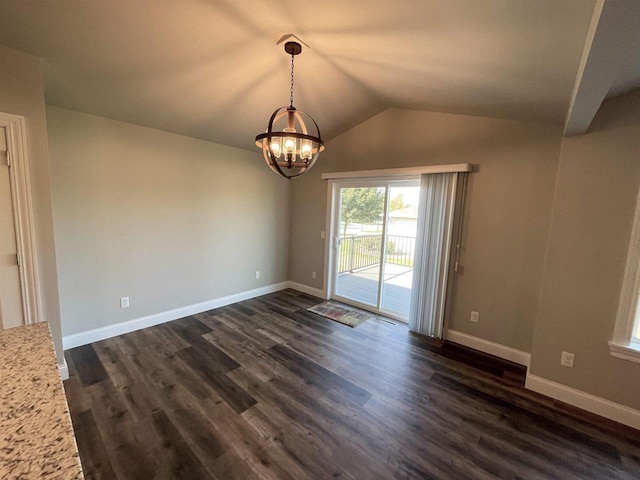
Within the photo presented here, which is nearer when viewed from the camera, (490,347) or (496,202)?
(496,202)

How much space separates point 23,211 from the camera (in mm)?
2066

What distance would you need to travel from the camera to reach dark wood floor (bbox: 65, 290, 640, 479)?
1.67 metres

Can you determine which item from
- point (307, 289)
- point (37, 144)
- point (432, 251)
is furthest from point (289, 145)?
point (307, 289)

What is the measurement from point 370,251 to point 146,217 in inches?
122

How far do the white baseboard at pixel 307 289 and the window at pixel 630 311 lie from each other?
3331 mm

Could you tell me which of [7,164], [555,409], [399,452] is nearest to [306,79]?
[7,164]

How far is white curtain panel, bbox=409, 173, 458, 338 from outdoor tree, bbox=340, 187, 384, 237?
75 centimetres

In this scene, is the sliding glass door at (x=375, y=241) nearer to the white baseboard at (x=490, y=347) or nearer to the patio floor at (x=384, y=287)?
the patio floor at (x=384, y=287)

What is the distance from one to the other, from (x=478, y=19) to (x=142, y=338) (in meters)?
4.07

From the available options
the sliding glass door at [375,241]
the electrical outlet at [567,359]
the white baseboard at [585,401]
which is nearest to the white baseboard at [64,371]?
the sliding glass door at [375,241]

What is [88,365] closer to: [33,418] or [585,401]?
[33,418]

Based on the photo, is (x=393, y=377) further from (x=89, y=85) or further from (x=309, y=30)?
(x=89, y=85)

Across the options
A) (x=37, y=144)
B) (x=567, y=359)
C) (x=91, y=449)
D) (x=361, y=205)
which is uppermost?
(x=37, y=144)

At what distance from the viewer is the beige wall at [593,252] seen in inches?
80.1
